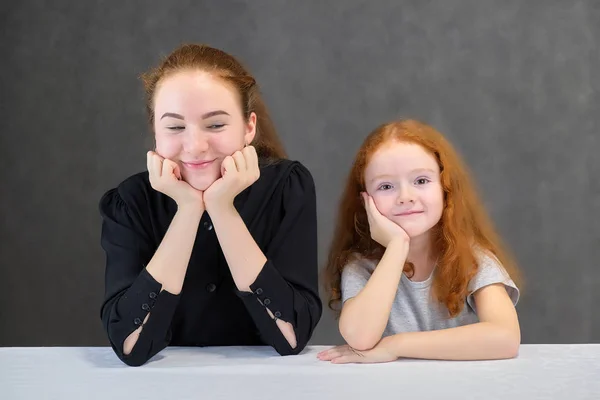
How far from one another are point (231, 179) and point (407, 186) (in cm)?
34

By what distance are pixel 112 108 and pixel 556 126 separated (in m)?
1.63

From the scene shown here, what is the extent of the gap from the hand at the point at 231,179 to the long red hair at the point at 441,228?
27cm

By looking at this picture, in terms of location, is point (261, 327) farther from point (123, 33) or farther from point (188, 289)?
point (123, 33)

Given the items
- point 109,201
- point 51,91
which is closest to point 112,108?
point 51,91

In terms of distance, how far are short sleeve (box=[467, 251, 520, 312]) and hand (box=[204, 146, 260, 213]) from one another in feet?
1.52

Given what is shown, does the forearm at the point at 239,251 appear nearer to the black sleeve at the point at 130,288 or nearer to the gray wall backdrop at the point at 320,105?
the black sleeve at the point at 130,288

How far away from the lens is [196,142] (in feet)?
4.55

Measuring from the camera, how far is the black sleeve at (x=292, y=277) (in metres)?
1.39

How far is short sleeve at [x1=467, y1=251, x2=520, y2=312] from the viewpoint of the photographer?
59.6 inches

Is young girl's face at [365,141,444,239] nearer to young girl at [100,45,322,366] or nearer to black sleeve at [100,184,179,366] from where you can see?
young girl at [100,45,322,366]

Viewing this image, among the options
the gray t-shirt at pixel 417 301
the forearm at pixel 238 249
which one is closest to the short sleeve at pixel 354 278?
the gray t-shirt at pixel 417 301

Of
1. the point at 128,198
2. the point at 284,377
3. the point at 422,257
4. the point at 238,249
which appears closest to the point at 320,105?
the point at 422,257

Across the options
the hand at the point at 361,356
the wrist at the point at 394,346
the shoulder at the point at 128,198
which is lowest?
the hand at the point at 361,356

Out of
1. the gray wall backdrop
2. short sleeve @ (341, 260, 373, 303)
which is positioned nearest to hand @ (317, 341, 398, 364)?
short sleeve @ (341, 260, 373, 303)
